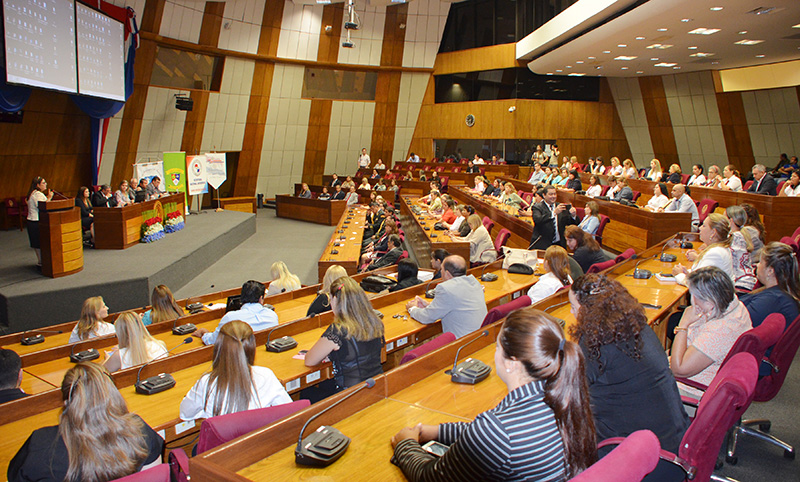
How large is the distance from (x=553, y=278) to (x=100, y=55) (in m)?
9.29

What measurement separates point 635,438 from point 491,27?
60.1ft

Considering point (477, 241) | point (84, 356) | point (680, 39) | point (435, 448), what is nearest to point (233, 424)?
point (435, 448)

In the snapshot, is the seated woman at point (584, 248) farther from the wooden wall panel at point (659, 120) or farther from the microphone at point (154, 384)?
the wooden wall panel at point (659, 120)

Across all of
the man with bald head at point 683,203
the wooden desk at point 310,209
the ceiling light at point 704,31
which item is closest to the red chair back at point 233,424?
the man with bald head at point 683,203

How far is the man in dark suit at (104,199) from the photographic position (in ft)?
30.2

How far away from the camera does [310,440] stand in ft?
6.29

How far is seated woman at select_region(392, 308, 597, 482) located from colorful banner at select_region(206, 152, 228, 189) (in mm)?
14093

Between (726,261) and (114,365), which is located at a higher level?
(726,261)

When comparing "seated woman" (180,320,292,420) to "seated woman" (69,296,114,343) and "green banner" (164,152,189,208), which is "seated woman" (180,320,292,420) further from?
"green banner" (164,152,189,208)

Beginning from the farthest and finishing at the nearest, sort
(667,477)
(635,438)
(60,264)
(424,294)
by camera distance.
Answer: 1. (60,264)
2. (424,294)
3. (667,477)
4. (635,438)

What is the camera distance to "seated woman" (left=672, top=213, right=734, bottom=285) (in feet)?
14.4

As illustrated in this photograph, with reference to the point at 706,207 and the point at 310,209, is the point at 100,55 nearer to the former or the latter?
the point at 310,209

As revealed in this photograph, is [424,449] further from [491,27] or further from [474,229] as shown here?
[491,27]

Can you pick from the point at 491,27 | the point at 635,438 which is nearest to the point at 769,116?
the point at 491,27
